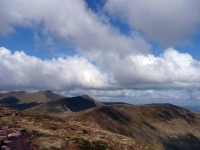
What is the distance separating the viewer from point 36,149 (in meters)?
46.0

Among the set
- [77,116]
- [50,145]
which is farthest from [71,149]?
[77,116]

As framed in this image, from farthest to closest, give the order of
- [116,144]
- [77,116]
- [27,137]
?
[77,116], [116,144], [27,137]

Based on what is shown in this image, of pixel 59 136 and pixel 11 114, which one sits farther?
pixel 11 114

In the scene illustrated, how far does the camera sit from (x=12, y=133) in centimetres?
5366

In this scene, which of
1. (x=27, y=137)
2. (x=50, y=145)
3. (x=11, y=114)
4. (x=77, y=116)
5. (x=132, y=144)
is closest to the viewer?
(x=50, y=145)

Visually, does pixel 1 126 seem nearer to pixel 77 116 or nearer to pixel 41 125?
pixel 41 125

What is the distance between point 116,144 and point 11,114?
41395 millimetres

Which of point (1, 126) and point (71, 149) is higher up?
point (1, 126)

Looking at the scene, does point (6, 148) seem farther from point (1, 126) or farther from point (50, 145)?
point (1, 126)

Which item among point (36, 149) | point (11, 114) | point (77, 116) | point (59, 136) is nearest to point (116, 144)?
point (59, 136)

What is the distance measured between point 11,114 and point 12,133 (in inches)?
1153

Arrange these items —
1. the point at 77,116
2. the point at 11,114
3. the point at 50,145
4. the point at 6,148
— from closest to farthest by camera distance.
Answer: the point at 6,148 → the point at 50,145 → the point at 11,114 → the point at 77,116

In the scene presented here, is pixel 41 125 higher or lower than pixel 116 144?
higher

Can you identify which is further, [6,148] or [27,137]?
[27,137]
